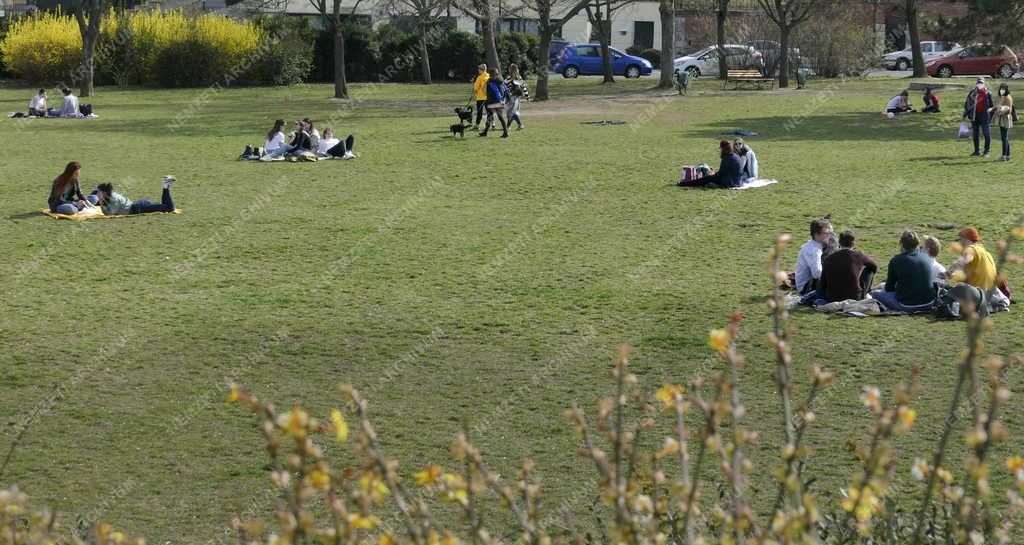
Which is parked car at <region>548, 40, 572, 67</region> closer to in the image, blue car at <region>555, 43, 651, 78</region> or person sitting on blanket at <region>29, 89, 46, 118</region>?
blue car at <region>555, 43, 651, 78</region>

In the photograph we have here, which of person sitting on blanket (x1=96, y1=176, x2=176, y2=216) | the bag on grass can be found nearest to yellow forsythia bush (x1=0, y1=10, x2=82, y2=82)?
person sitting on blanket (x1=96, y1=176, x2=176, y2=216)

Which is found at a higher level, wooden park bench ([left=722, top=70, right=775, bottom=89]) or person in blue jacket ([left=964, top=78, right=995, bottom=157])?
wooden park bench ([left=722, top=70, right=775, bottom=89])

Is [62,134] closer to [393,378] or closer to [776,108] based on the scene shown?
[776,108]

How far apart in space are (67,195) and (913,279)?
1203cm

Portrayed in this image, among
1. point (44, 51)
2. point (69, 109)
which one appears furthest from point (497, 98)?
point (44, 51)

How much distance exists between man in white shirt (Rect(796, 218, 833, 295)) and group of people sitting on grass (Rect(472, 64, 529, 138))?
53.9 ft

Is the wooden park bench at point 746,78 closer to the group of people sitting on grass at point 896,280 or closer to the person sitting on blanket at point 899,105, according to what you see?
the person sitting on blanket at point 899,105

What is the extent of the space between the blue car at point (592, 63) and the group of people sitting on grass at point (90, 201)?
43.1 meters

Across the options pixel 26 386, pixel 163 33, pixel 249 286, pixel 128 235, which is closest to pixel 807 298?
pixel 249 286

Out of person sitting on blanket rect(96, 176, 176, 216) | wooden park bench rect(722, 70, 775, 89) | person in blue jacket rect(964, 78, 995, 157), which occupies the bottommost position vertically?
person sitting on blanket rect(96, 176, 176, 216)

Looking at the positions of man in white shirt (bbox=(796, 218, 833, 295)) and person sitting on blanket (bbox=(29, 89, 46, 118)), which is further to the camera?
person sitting on blanket (bbox=(29, 89, 46, 118))

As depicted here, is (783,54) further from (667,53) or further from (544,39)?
(544,39)

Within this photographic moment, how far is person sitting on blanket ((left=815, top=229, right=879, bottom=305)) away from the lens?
12.2 meters

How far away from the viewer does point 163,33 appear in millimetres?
53281
